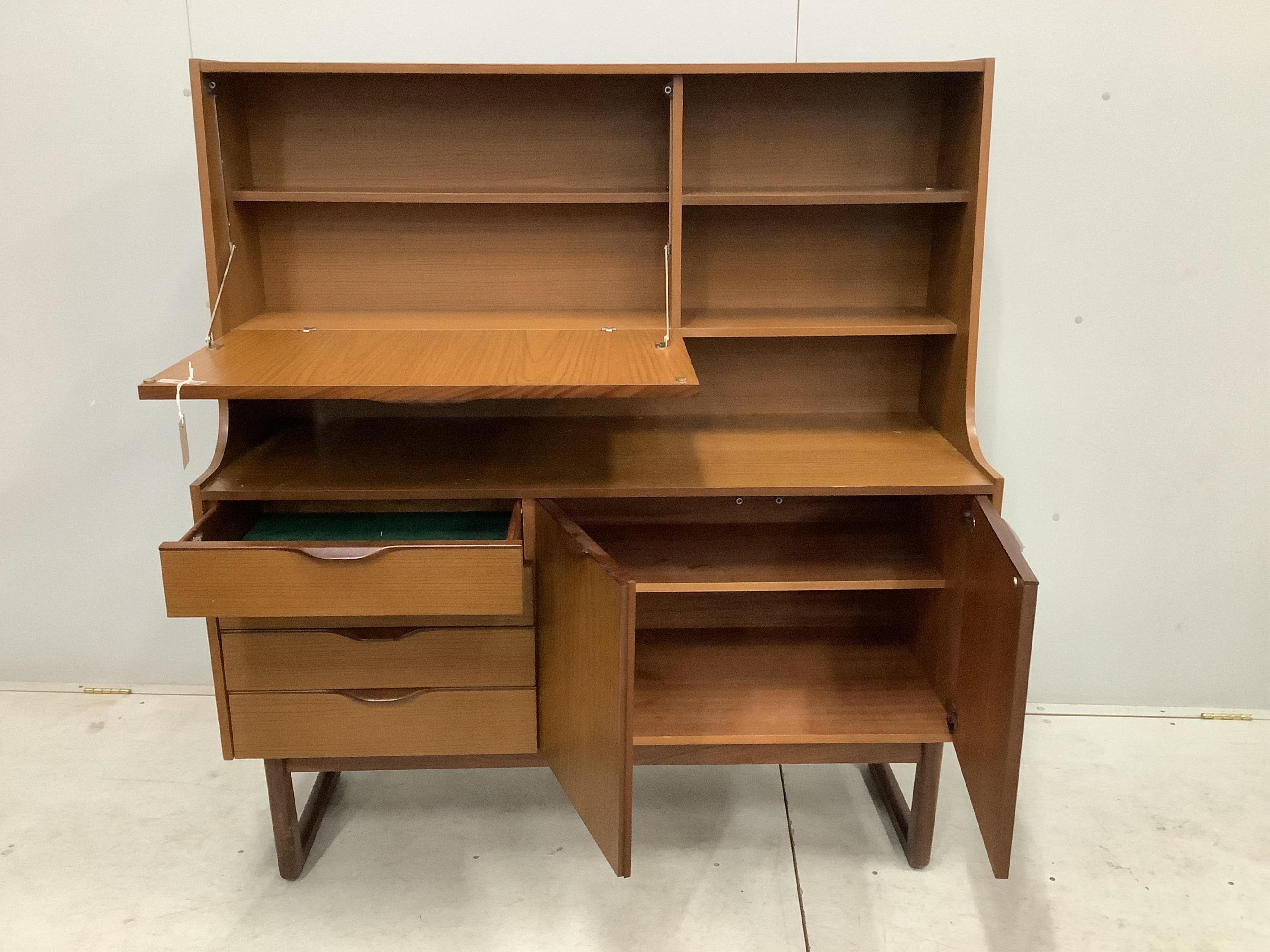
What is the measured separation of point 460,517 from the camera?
1.91 m

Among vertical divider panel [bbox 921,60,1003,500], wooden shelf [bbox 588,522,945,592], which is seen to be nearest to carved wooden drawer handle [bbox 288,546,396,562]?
wooden shelf [bbox 588,522,945,592]

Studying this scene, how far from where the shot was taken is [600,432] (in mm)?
2166

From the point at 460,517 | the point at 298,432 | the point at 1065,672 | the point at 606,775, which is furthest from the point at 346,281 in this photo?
the point at 1065,672

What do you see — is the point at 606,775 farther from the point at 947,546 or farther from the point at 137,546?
the point at 137,546

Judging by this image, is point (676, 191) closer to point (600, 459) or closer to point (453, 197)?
point (453, 197)

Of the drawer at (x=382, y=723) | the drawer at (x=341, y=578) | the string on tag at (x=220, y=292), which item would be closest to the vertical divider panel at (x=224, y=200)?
the string on tag at (x=220, y=292)

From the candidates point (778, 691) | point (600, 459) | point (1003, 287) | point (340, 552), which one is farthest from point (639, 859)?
point (1003, 287)

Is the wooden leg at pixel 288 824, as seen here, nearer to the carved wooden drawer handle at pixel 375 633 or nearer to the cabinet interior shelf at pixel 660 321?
the carved wooden drawer handle at pixel 375 633

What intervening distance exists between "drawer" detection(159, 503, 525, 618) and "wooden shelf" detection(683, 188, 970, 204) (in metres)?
0.85

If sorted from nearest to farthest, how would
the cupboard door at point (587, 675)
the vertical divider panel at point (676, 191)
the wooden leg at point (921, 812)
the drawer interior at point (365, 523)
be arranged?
1. the cupboard door at point (587, 675)
2. the drawer interior at point (365, 523)
3. the vertical divider panel at point (676, 191)
4. the wooden leg at point (921, 812)

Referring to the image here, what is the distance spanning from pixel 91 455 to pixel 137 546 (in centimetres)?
28

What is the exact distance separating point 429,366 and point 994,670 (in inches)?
44.3

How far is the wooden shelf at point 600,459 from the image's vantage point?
1.78 metres

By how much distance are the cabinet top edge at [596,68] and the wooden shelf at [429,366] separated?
1.70ft
